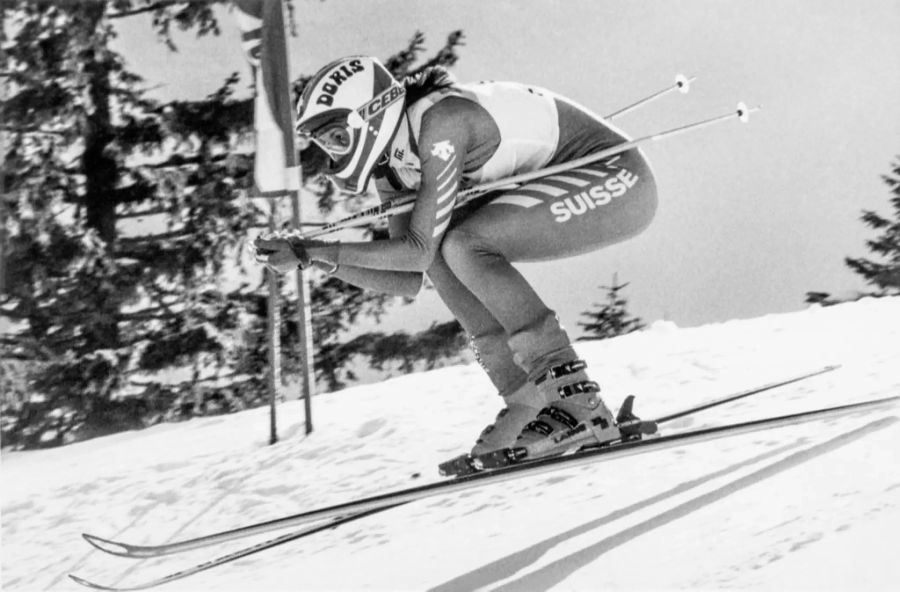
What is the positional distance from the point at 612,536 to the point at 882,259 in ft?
23.2

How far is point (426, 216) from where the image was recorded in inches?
93.7

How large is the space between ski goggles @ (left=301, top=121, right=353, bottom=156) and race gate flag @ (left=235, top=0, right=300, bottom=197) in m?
1.90

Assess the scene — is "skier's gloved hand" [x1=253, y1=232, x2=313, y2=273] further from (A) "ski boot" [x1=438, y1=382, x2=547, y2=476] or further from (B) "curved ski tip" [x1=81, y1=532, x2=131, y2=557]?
(B) "curved ski tip" [x1=81, y1=532, x2=131, y2=557]

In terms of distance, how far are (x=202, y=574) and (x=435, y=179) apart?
4.52 ft

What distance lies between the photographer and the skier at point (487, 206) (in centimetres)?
238

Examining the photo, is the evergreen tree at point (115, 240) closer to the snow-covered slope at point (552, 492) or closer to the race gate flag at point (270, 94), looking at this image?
the snow-covered slope at point (552, 492)

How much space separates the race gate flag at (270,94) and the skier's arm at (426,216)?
6.96 feet

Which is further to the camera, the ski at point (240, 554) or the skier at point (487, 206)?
the ski at point (240, 554)

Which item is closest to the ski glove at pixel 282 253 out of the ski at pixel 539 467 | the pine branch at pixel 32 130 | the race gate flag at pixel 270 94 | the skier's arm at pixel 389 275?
the skier's arm at pixel 389 275

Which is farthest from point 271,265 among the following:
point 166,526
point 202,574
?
point 166,526

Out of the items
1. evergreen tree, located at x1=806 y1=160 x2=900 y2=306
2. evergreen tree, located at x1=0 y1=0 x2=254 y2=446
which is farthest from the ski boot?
evergreen tree, located at x1=0 y1=0 x2=254 y2=446

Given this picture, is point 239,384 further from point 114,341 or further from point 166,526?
point 166,526

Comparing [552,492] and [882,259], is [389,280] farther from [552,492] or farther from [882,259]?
[882,259]

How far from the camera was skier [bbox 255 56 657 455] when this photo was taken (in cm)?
238
